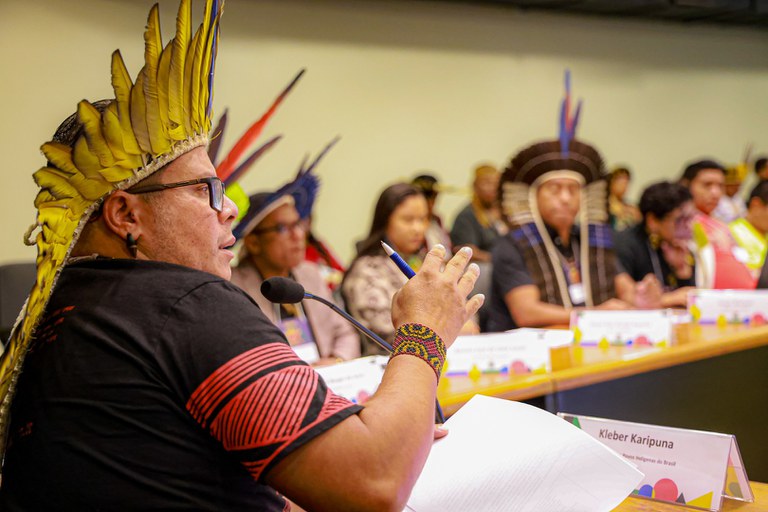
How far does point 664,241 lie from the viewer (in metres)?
4.52

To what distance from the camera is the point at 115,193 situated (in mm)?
1228

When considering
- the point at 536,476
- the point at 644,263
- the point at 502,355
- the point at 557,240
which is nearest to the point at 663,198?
the point at 644,263

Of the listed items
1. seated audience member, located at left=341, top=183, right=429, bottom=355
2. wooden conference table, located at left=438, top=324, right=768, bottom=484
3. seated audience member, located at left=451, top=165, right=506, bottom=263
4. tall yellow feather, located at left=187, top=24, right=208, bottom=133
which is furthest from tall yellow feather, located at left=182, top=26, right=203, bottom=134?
seated audience member, located at left=451, top=165, right=506, bottom=263

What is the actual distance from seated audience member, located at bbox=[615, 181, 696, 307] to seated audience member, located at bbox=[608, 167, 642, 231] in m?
3.05

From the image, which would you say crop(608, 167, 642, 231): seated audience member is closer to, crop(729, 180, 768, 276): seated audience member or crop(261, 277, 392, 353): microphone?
crop(729, 180, 768, 276): seated audience member

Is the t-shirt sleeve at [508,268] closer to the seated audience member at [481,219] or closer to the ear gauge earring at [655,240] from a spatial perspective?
the ear gauge earring at [655,240]

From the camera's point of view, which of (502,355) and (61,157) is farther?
(502,355)

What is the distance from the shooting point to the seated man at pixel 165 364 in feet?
3.33

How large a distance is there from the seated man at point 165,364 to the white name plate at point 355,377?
0.89 meters

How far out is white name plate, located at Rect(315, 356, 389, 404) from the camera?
2098 mm

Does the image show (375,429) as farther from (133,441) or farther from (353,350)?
(353,350)

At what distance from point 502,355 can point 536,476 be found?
1.41 m

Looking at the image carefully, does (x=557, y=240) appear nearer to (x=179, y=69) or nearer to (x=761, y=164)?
(x=179, y=69)

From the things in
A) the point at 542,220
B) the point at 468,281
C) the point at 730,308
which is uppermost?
the point at 468,281
